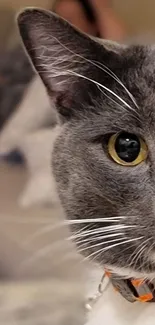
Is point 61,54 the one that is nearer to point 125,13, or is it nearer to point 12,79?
point 12,79

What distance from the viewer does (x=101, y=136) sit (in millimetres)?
807

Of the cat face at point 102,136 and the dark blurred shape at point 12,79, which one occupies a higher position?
the dark blurred shape at point 12,79

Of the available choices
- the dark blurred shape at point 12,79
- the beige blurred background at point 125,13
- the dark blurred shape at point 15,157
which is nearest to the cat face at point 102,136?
the dark blurred shape at point 15,157

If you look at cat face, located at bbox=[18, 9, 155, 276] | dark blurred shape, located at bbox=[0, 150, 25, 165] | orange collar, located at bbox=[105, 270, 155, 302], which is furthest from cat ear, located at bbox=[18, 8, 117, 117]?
dark blurred shape, located at bbox=[0, 150, 25, 165]

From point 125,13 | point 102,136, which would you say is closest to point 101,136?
point 102,136

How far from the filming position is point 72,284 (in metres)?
1.27

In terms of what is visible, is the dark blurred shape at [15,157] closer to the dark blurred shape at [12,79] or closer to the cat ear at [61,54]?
the dark blurred shape at [12,79]

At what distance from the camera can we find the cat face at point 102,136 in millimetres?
755

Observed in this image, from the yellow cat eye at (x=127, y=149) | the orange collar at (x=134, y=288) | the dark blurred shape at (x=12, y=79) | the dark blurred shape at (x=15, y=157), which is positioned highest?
the dark blurred shape at (x=12, y=79)

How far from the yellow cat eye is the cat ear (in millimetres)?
101

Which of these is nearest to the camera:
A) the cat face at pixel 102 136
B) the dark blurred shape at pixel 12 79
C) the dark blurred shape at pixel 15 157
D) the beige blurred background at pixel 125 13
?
the cat face at pixel 102 136

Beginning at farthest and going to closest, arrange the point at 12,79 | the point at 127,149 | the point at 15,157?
the point at 12,79 < the point at 15,157 < the point at 127,149

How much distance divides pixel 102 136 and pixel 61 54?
0.45ft

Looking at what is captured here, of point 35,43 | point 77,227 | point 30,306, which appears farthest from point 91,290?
point 35,43
